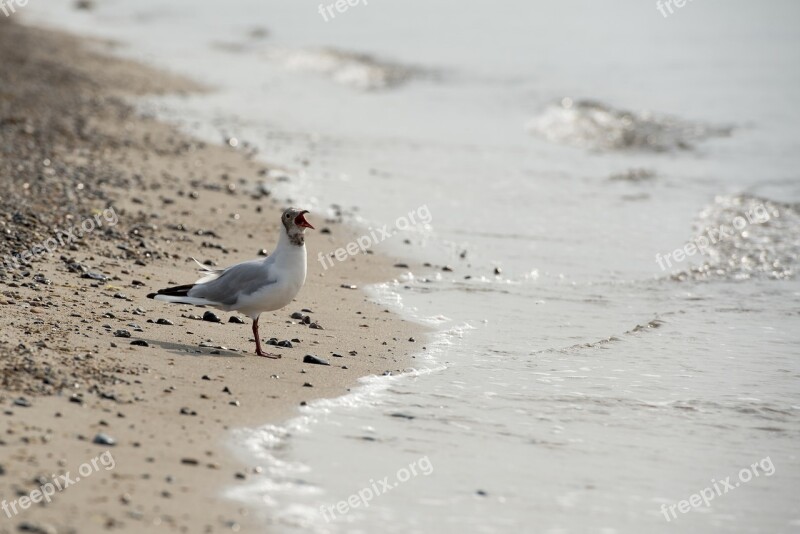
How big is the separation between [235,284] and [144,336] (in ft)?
2.68

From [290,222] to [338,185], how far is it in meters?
7.30

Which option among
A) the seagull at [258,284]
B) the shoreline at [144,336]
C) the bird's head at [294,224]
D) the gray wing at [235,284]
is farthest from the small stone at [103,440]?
the bird's head at [294,224]

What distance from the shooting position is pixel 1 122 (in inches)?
672

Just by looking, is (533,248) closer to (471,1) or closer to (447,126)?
(447,126)

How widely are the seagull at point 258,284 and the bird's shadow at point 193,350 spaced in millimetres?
245

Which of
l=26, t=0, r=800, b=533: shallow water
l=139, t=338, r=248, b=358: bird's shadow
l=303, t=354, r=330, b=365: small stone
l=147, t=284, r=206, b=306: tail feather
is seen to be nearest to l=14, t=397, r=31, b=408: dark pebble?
l=26, t=0, r=800, b=533: shallow water

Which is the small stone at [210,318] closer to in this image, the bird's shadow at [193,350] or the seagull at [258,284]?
the seagull at [258,284]

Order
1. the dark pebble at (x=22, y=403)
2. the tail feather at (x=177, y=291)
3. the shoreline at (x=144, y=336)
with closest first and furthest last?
the shoreline at (x=144, y=336)
the dark pebble at (x=22, y=403)
the tail feather at (x=177, y=291)

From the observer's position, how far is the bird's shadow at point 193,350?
8.11 m

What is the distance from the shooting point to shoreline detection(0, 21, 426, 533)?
18.7 feet

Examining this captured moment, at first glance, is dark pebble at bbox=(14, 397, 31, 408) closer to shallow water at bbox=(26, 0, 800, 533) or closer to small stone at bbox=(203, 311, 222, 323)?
shallow water at bbox=(26, 0, 800, 533)

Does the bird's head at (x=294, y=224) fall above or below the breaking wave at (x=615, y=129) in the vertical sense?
below

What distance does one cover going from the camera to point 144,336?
836 centimetres

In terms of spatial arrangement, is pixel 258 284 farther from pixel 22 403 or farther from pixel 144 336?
pixel 22 403
